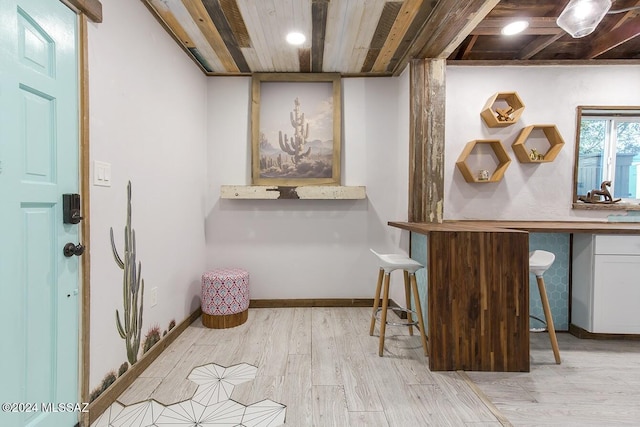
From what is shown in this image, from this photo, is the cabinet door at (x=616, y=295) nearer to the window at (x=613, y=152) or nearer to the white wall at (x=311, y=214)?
the window at (x=613, y=152)

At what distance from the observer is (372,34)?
2.36 metres

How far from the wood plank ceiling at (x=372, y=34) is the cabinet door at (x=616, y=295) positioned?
5.99ft

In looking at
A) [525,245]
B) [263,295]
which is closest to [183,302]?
[263,295]

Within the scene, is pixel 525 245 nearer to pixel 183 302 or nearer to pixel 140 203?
pixel 140 203

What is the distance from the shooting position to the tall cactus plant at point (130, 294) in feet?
5.79

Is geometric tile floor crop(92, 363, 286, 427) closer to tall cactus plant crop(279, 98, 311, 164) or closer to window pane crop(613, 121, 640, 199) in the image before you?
tall cactus plant crop(279, 98, 311, 164)

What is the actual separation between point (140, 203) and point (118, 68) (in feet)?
2.57

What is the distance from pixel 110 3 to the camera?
5.32ft

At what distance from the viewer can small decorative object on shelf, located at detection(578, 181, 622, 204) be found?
112 inches

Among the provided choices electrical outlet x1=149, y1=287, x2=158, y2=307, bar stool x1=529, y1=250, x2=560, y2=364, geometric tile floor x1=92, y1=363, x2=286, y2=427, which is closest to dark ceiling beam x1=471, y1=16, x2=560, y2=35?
bar stool x1=529, y1=250, x2=560, y2=364

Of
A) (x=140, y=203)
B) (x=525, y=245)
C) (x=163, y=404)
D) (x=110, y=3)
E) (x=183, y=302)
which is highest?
(x=110, y=3)

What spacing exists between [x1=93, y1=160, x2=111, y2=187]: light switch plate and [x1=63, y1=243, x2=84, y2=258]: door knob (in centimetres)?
34

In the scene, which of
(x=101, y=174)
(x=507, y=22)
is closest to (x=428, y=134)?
(x=507, y=22)

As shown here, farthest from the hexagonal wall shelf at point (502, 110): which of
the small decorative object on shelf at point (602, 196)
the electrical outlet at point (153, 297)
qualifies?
the electrical outlet at point (153, 297)
